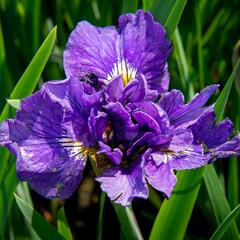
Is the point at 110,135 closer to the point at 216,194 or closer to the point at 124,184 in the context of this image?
the point at 124,184

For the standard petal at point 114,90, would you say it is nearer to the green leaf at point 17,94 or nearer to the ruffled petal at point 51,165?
the ruffled petal at point 51,165

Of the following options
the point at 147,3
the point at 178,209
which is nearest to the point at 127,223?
the point at 178,209

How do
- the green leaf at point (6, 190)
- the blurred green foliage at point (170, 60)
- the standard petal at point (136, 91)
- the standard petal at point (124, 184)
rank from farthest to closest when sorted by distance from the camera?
the blurred green foliage at point (170, 60) < the green leaf at point (6, 190) < the standard petal at point (136, 91) < the standard petal at point (124, 184)

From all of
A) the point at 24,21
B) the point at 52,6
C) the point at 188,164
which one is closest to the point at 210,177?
the point at 188,164

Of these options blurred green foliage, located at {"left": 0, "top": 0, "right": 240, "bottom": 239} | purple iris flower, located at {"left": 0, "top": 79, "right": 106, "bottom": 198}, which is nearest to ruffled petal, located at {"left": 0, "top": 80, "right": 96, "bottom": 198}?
purple iris flower, located at {"left": 0, "top": 79, "right": 106, "bottom": 198}

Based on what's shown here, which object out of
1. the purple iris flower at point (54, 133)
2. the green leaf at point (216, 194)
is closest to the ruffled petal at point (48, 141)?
the purple iris flower at point (54, 133)

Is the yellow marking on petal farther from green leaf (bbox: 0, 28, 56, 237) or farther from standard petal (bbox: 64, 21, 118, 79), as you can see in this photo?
green leaf (bbox: 0, 28, 56, 237)

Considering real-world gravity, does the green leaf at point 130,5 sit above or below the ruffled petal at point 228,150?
above
